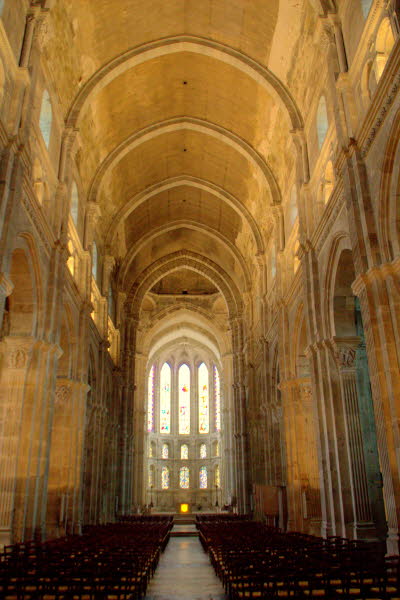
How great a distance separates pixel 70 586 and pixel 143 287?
33.2 meters

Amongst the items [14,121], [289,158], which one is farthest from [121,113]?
[14,121]

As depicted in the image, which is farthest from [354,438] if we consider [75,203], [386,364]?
[75,203]

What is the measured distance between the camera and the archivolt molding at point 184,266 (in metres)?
39.4

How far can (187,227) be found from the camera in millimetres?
38000

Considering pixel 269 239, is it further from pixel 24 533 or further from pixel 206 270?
pixel 24 533

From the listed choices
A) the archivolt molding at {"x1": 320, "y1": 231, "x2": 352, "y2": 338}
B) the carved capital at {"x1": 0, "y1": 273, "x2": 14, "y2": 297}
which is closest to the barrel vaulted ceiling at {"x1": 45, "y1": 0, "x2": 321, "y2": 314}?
the archivolt molding at {"x1": 320, "y1": 231, "x2": 352, "y2": 338}

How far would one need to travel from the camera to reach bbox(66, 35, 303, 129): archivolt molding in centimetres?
2123

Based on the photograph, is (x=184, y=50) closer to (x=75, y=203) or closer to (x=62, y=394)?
(x=75, y=203)

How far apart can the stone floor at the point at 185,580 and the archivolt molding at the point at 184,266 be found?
877 inches

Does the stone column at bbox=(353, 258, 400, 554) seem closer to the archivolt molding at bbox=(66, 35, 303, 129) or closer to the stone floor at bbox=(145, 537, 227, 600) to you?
the stone floor at bbox=(145, 537, 227, 600)

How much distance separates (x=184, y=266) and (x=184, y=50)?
2030 cm

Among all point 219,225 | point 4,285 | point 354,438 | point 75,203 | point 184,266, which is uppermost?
point 219,225

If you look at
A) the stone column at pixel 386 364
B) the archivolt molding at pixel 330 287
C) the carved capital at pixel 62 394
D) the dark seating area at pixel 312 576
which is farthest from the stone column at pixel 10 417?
the stone column at pixel 386 364

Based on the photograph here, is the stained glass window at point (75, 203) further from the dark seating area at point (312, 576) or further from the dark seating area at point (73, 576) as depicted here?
the dark seating area at point (312, 576)
